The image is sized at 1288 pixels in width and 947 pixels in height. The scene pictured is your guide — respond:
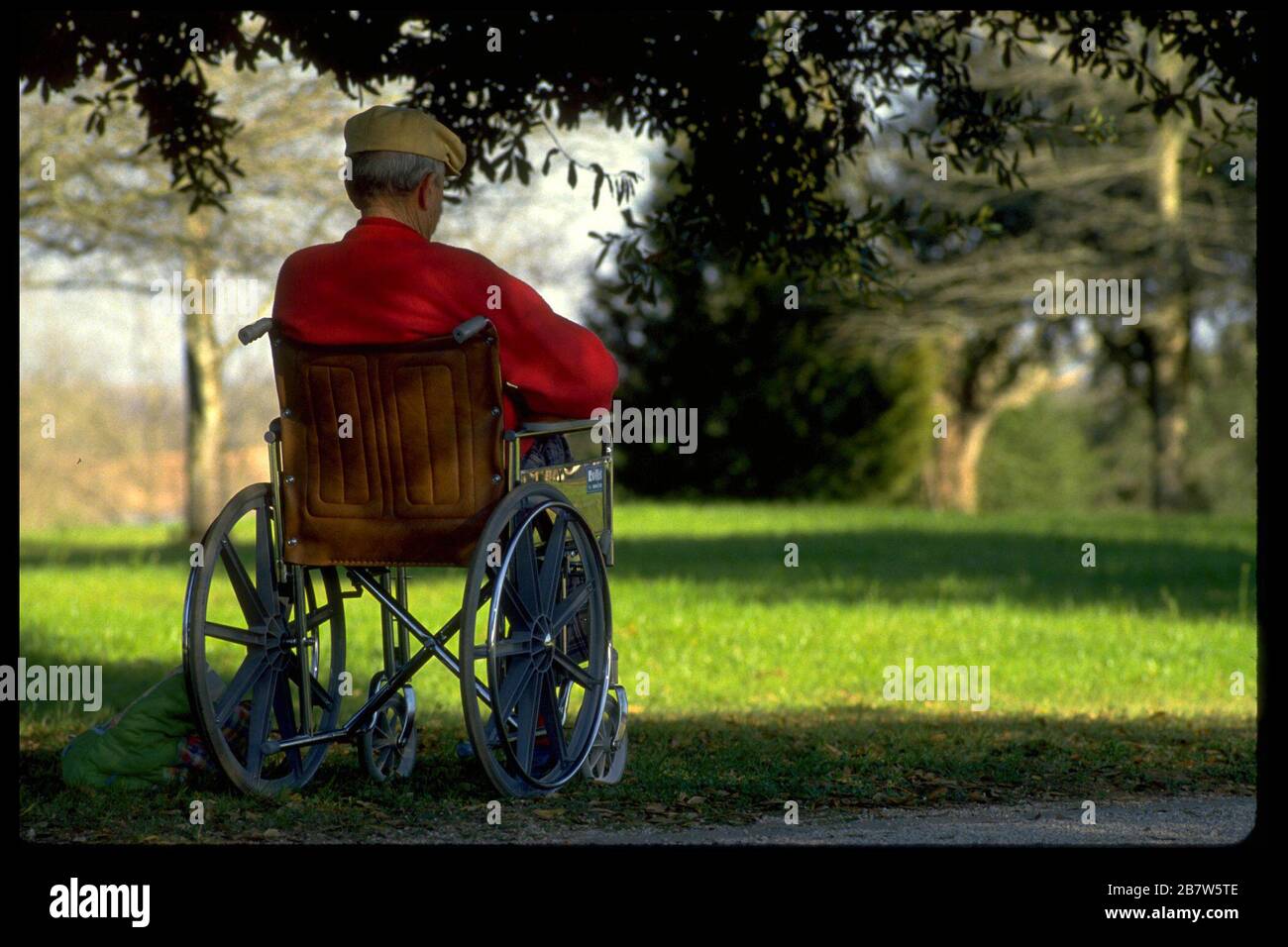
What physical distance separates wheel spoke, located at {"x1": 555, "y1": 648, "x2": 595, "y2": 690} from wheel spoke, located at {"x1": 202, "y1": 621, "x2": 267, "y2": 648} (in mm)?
838

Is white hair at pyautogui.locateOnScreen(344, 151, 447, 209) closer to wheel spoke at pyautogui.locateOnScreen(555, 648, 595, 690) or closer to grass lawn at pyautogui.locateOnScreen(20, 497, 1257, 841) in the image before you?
wheel spoke at pyautogui.locateOnScreen(555, 648, 595, 690)

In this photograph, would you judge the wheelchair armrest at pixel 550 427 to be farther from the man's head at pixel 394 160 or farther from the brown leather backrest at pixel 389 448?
the man's head at pixel 394 160

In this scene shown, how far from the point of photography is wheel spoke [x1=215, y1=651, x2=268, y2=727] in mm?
4727

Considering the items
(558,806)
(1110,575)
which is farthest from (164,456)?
(558,806)

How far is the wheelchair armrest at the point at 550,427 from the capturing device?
4.64 m

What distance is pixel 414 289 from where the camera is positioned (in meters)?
4.62

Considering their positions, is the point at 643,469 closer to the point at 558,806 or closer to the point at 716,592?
the point at 716,592

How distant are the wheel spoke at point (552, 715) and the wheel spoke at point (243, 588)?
2.69 ft

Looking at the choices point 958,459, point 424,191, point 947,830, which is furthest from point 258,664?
point 958,459

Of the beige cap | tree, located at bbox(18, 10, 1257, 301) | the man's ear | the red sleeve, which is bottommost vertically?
the red sleeve

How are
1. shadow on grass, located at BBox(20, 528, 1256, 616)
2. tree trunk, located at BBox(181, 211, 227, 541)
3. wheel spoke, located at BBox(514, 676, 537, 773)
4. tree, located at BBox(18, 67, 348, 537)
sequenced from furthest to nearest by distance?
tree trunk, located at BBox(181, 211, 227, 541) < tree, located at BBox(18, 67, 348, 537) < shadow on grass, located at BBox(20, 528, 1256, 616) < wheel spoke, located at BBox(514, 676, 537, 773)

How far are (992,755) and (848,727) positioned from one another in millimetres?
1046

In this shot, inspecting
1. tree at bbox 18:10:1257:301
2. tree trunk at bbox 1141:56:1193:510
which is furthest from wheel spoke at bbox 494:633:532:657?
tree trunk at bbox 1141:56:1193:510
